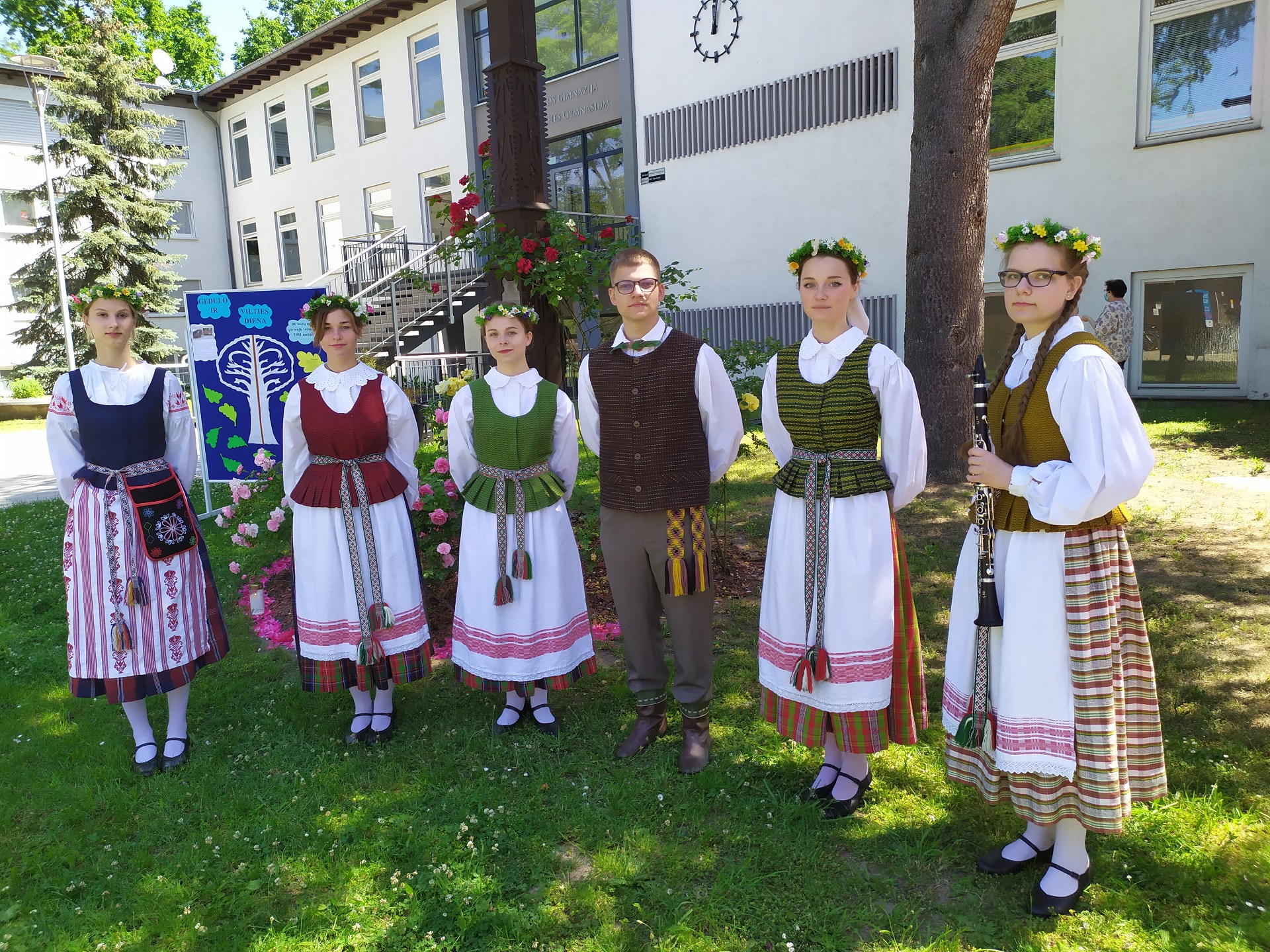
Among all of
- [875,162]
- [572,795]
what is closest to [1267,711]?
[572,795]

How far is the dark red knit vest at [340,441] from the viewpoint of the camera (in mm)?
3469

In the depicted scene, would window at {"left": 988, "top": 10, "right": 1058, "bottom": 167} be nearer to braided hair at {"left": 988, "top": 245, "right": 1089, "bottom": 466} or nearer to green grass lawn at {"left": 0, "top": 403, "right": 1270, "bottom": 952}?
green grass lawn at {"left": 0, "top": 403, "right": 1270, "bottom": 952}

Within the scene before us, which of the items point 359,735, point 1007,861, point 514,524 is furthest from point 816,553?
point 359,735

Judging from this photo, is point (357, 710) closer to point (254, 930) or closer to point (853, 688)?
point (254, 930)

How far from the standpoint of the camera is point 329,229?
72.0 feet

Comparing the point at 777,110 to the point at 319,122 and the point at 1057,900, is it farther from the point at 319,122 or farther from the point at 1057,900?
the point at 319,122

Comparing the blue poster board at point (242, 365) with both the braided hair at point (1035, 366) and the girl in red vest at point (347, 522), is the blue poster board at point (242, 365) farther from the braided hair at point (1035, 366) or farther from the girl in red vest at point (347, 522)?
the braided hair at point (1035, 366)

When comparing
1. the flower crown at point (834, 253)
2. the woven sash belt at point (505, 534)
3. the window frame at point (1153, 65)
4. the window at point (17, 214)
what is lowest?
the woven sash belt at point (505, 534)

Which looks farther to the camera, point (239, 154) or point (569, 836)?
point (239, 154)

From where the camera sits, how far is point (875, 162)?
11.9 m

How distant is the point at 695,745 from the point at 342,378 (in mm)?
2090

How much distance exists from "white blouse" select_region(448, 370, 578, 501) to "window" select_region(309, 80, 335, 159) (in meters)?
20.8

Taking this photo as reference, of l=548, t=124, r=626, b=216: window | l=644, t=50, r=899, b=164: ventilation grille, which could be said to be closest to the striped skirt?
l=644, t=50, r=899, b=164: ventilation grille

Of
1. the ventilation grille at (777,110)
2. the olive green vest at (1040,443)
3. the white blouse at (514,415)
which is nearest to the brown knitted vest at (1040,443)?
the olive green vest at (1040,443)
